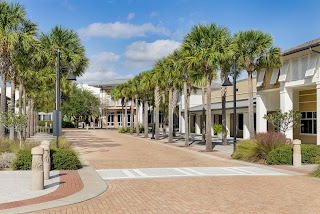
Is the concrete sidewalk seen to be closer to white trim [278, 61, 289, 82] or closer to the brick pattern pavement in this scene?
the brick pattern pavement

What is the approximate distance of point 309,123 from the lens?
31812 mm

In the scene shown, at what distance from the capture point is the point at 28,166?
15.9 metres

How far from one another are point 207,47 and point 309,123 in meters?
11.2

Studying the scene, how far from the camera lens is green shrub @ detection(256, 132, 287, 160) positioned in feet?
64.5

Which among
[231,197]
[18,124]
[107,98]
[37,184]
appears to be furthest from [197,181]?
[107,98]

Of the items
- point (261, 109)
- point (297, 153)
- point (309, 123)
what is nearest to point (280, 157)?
point (297, 153)

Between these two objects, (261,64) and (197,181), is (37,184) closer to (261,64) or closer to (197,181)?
(197,181)

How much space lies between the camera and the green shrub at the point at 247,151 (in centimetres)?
2032

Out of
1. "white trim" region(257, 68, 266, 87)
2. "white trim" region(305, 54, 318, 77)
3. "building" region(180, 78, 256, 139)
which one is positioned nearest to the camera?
"white trim" region(305, 54, 318, 77)

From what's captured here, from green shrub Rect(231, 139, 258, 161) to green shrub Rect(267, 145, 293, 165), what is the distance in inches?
53.9

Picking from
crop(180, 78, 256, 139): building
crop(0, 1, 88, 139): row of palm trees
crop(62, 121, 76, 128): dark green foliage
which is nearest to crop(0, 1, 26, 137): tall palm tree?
crop(0, 1, 88, 139): row of palm trees

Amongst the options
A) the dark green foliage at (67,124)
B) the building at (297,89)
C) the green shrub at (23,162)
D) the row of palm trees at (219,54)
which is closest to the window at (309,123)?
the building at (297,89)

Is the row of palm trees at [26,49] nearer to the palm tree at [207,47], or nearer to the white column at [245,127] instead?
the palm tree at [207,47]

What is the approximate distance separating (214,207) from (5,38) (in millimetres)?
18670
